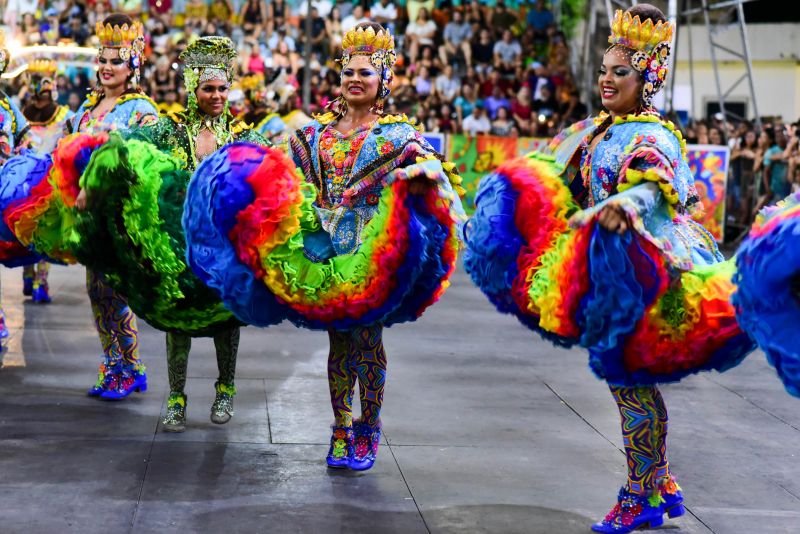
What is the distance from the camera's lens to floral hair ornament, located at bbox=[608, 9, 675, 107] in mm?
4469

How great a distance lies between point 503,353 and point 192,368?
2.32m

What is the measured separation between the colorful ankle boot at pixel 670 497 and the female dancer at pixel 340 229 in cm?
122

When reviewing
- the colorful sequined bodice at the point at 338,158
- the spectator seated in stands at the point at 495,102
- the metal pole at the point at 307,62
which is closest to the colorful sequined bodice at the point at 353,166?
the colorful sequined bodice at the point at 338,158

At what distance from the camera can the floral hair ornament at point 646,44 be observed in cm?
447

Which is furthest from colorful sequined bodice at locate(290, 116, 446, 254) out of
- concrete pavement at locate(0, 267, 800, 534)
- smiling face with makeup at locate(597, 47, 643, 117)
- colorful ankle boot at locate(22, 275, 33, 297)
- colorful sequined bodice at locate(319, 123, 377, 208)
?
colorful ankle boot at locate(22, 275, 33, 297)

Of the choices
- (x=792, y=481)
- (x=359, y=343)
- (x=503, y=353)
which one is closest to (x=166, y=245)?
(x=359, y=343)

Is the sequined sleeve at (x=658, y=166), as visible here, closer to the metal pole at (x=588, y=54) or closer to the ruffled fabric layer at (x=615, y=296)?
the ruffled fabric layer at (x=615, y=296)

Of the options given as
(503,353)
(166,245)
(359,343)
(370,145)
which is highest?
(370,145)

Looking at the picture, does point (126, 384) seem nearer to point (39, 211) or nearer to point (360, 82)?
point (39, 211)

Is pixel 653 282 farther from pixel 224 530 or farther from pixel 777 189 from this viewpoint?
pixel 777 189

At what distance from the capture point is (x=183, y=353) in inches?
226

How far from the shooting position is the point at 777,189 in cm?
1451

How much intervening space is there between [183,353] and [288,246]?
1.35m

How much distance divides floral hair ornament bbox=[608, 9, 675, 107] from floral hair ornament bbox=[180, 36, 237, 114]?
2.10m
